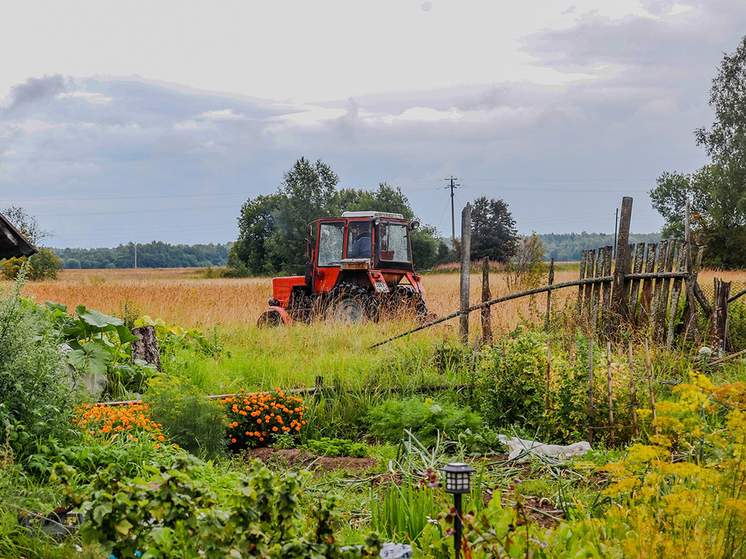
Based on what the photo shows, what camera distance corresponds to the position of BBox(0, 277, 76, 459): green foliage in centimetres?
361

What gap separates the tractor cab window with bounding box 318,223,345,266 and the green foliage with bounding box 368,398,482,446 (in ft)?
16.3

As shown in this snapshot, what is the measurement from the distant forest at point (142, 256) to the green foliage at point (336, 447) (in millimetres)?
65779

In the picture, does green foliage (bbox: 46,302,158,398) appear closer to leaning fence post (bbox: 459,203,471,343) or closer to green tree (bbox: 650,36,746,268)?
leaning fence post (bbox: 459,203,471,343)

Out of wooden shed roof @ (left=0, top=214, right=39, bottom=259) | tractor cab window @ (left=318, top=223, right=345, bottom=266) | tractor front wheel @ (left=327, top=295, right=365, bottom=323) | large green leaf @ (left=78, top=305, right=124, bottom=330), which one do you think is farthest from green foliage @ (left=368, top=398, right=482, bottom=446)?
tractor cab window @ (left=318, top=223, right=345, bottom=266)

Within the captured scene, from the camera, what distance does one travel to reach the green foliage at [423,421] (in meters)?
4.64

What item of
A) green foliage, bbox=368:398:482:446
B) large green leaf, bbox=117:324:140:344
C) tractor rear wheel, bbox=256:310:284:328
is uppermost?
large green leaf, bbox=117:324:140:344

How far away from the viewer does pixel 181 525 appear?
73.9 inches

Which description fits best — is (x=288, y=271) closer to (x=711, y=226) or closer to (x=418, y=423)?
(x=711, y=226)

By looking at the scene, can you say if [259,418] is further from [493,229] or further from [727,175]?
[493,229]

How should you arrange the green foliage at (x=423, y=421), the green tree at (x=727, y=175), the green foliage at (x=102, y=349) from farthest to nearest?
the green tree at (x=727, y=175)
the green foliage at (x=102, y=349)
the green foliage at (x=423, y=421)

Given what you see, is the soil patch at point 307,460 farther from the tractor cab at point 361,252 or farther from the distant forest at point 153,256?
the distant forest at point 153,256

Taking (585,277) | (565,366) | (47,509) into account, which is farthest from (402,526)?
(585,277)

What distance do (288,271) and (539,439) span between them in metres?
32.7

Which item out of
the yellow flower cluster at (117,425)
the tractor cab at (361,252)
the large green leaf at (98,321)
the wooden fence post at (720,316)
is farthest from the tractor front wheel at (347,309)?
the yellow flower cluster at (117,425)
